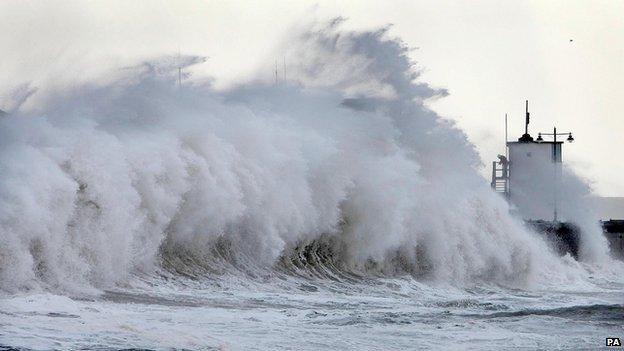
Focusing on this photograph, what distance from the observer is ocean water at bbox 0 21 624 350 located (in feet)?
60.2

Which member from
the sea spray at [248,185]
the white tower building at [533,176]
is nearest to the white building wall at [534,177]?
the white tower building at [533,176]

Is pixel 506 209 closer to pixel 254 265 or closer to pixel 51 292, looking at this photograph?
pixel 254 265

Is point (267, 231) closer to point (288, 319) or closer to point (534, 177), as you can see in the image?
point (288, 319)

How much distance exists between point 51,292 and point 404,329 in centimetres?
479

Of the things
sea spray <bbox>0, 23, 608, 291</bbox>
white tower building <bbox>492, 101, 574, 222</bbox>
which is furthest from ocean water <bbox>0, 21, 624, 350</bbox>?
white tower building <bbox>492, 101, 574, 222</bbox>

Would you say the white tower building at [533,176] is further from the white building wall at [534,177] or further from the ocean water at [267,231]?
the ocean water at [267,231]

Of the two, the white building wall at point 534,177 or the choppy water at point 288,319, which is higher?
the white building wall at point 534,177

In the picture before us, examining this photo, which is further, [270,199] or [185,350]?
[270,199]

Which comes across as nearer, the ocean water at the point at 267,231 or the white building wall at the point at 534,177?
the ocean water at the point at 267,231

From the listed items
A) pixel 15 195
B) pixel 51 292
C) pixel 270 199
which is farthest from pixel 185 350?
pixel 270 199

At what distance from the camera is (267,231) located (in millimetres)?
26641

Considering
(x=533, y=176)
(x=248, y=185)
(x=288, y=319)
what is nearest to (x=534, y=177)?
(x=533, y=176)

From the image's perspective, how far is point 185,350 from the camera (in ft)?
51.7

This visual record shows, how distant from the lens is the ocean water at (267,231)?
18359 mm
